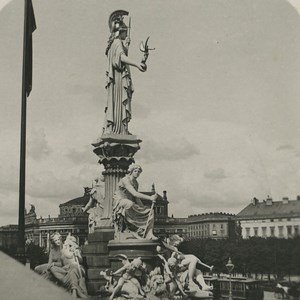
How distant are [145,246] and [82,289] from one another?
1484 mm

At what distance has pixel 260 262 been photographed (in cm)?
2500

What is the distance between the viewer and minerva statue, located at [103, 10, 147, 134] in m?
12.4

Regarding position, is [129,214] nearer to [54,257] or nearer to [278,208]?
[54,257]

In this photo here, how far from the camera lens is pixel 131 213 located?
10688 millimetres

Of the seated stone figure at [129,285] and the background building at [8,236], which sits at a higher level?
the background building at [8,236]

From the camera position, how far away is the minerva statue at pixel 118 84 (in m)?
12.4

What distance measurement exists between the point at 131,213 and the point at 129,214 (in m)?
0.05

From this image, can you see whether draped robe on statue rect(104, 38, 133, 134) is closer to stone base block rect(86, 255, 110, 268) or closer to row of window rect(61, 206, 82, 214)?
stone base block rect(86, 255, 110, 268)

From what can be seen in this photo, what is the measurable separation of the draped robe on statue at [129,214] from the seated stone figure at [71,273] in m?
1.12

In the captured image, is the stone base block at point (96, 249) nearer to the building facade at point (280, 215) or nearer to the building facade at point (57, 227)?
the building facade at point (280, 215)

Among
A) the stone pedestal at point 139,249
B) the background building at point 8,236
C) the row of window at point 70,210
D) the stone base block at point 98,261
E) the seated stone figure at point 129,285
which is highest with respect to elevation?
the row of window at point 70,210

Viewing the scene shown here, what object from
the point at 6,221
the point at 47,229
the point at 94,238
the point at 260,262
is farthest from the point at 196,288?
the point at 47,229

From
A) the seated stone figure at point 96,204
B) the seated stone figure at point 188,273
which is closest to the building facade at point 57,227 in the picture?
the seated stone figure at point 96,204

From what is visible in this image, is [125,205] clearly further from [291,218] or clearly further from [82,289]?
[291,218]
